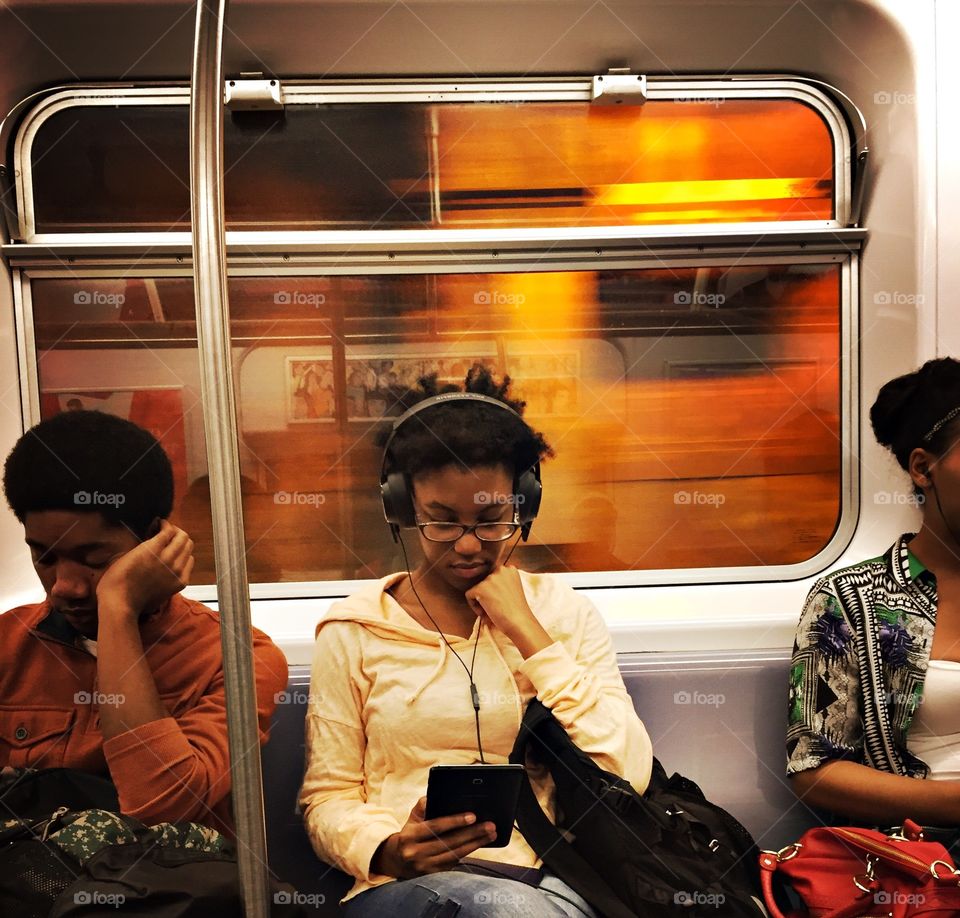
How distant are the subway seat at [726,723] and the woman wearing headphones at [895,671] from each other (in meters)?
0.38

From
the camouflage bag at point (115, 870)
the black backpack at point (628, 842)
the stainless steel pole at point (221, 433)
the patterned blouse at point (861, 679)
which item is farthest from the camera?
the patterned blouse at point (861, 679)

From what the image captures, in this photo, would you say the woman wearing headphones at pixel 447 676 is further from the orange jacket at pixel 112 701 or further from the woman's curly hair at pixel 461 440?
the orange jacket at pixel 112 701

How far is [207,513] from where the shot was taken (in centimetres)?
281

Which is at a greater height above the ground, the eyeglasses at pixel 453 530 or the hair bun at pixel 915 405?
the hair bun at pixel 915 405

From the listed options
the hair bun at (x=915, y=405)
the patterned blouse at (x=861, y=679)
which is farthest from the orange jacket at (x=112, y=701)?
the hair bun at (x=915, y=405)

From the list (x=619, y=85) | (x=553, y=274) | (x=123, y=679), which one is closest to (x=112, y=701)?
(x=123, y=679)

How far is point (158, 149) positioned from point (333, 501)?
1.17 meters

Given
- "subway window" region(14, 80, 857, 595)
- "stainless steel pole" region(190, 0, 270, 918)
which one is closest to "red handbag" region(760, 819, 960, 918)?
"subway window" region(14, 80, 857, 595)

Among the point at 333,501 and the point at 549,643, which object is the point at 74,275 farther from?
the point at 549,643

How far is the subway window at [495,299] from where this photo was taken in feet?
9.02

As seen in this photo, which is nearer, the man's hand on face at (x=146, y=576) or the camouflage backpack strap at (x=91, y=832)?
the camouflage backpack strap at (x=91, y=832)

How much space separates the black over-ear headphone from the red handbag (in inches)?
38.0

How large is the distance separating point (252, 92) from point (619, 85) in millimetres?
1066

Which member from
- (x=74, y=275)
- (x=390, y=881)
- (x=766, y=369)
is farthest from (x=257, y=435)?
(x=766, y=369)
